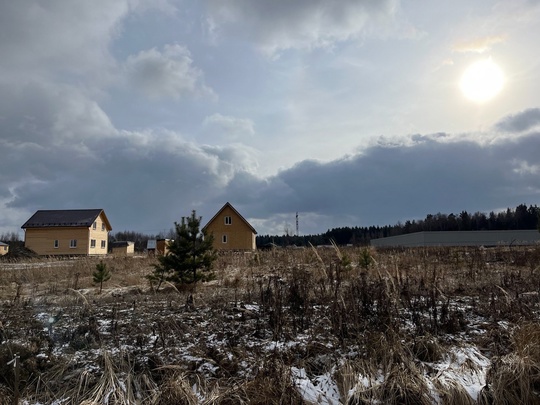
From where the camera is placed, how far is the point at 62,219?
42.8 meters

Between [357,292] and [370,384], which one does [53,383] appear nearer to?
[370,384]

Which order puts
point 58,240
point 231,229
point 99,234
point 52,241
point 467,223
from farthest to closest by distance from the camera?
point 467,223
point 99,234
point 58,240
point 52,241
point 231,229

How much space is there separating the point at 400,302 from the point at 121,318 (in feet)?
14.7

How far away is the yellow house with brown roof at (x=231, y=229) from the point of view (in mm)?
38969

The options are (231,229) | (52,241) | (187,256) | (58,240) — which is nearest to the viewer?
(187,256)

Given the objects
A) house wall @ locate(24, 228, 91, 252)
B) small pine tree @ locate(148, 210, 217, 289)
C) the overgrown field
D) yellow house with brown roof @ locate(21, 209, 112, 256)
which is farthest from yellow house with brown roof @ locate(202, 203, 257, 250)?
the overgrown field

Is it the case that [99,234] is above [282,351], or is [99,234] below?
above

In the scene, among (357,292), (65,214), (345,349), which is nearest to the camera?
(345,349)

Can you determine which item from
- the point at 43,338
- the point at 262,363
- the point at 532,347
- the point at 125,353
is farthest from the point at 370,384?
the point at 43,338

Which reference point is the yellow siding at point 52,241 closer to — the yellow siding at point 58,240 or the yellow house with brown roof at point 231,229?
the yellow siding at point 58,240

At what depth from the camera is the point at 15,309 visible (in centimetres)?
698

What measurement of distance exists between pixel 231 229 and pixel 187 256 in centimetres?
2941

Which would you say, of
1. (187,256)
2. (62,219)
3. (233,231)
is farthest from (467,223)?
(187,256)

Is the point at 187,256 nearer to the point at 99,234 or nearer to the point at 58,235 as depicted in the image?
the point at 58,235
